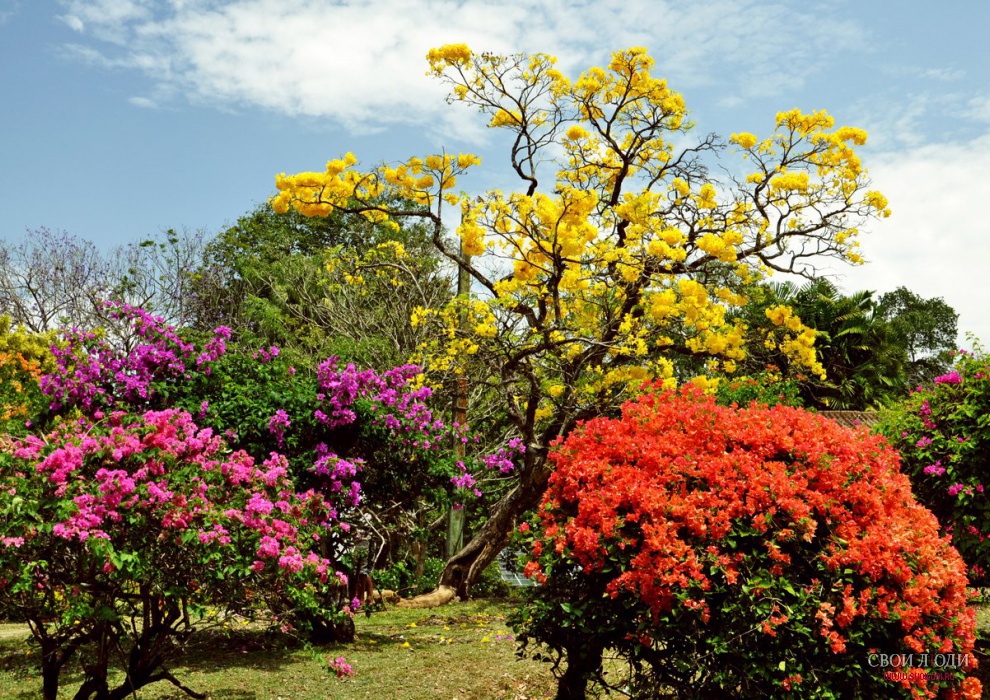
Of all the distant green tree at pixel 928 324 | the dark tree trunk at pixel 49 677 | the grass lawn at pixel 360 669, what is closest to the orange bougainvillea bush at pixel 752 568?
the grass lawn at pixel 360 669

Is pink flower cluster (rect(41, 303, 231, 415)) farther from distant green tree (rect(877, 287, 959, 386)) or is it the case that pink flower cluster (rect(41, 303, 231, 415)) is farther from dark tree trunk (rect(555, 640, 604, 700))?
distant green tree (rect(877, 287, 959, 386))

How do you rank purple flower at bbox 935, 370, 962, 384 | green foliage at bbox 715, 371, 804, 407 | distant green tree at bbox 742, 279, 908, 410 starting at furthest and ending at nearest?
1. distant green tree at bbox 742, 279, 908, 410
2. green foliage at bbox 715, 371, 804, 407
3. purple flower at bbox 935, 370, 962, 384

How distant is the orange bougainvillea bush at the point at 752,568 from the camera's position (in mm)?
4773

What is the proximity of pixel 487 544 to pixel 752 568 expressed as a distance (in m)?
8.16

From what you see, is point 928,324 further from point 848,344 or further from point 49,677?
point 49,677

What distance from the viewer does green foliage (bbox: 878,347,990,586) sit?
772 cm

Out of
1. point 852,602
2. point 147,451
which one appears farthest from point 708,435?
point 147,451

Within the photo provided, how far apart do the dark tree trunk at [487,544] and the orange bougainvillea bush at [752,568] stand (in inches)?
255

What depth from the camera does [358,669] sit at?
765 cm

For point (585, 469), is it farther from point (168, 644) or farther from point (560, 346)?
point (560, 346)

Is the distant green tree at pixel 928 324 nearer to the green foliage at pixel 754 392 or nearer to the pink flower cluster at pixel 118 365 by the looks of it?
the green foliage at pixel 754 392

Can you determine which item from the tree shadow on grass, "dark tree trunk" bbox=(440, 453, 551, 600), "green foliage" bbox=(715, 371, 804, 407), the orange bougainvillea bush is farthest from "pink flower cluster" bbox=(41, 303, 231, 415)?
"green foliage" bbox=(715, 371, 804, 407)

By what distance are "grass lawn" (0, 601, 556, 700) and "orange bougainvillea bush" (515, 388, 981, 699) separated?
1831mm

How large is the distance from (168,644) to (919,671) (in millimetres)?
4727
